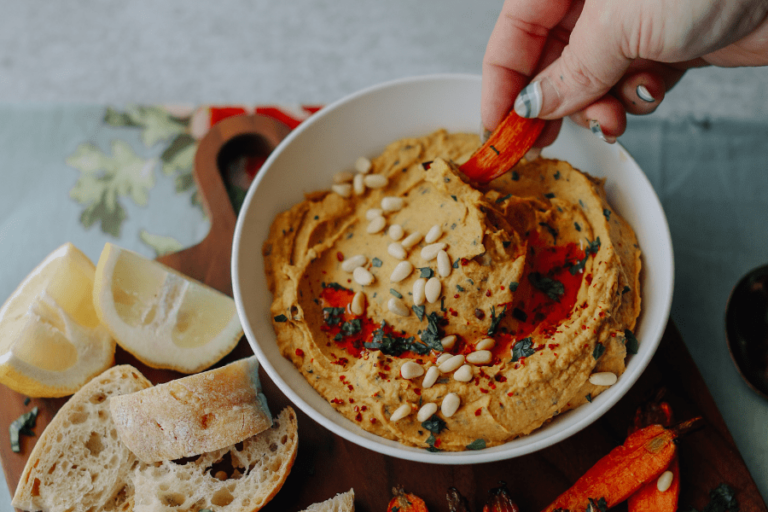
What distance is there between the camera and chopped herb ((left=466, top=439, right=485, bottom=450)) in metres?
2.27

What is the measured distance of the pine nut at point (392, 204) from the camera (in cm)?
265

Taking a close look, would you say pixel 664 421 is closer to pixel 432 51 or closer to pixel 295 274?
pixel 295 274

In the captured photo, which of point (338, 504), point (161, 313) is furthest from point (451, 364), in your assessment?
point (161, 313)

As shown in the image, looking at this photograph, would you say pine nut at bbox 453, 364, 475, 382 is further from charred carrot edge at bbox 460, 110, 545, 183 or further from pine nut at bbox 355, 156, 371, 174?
pine nut at bbox 355, 156, 371, 174

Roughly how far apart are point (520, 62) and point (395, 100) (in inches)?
25.5

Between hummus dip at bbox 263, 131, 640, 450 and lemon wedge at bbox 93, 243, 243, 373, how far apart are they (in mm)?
420

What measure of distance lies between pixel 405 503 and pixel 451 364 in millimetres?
792

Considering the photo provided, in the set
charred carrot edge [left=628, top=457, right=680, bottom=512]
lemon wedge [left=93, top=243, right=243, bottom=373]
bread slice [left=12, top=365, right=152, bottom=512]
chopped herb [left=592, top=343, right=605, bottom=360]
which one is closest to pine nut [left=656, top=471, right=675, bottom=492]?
charred carrot edge [left=628, top=457, right=680, bottom=512]

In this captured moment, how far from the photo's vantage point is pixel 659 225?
2484 mm

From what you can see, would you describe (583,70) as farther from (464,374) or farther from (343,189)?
(464,374)

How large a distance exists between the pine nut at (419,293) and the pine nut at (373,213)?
44 centimetres

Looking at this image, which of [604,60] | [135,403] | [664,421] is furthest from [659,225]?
[135,403]

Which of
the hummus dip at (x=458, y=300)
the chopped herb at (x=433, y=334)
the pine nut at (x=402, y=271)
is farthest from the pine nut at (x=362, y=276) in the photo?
the chopped herb at (x=433, y=334)

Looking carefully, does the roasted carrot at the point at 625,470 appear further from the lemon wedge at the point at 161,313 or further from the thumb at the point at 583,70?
the lemon wedge at the point at 161,313
